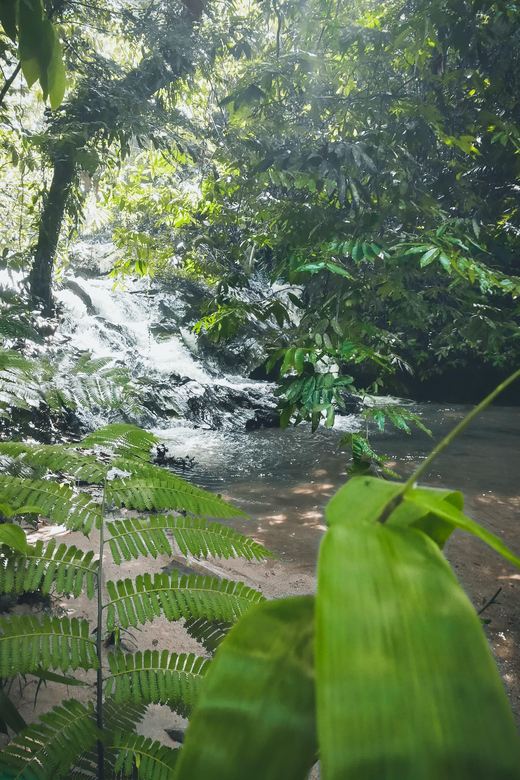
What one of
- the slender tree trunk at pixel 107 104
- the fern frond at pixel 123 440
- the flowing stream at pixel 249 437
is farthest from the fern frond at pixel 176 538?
the slender tree trunk at pixel 107 104

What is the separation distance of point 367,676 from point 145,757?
101 cm

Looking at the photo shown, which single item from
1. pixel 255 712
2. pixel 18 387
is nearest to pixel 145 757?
pixel 255 712

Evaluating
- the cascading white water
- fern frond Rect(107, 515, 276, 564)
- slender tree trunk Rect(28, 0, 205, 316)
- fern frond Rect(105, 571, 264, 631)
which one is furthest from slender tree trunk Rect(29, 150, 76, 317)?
fern frond Rect(105, 571, 264, 631)

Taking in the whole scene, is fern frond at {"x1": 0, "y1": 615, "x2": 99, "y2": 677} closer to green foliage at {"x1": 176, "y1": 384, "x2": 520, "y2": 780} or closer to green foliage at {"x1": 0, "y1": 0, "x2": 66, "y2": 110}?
green foliage at {"x1": 176, "y1": 384, "x2": 520, "y2": 780}

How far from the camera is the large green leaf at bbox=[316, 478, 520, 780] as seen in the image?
0.23 meters

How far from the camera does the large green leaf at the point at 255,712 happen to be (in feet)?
0.98

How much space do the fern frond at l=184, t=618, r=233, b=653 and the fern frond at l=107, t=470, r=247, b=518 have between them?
28 cm

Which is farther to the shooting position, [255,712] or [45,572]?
[45,572]

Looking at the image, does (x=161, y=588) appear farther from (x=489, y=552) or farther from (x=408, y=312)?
(x=489, y=552)

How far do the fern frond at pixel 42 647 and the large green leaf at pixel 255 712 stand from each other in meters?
0.80

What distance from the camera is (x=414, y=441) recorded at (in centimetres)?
773

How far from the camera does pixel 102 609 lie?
105 centimetres

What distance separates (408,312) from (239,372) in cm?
810

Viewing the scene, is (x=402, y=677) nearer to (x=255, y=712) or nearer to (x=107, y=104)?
(x=255, y=712)
